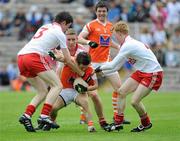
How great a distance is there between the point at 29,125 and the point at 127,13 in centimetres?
2415

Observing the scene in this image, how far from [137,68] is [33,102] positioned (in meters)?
2.30

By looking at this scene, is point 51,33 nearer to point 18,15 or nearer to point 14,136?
point 14,136

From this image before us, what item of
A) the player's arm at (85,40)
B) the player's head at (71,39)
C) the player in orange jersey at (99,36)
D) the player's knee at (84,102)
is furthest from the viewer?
the player in orange jersey at (99,36)

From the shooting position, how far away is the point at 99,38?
19.7 meters

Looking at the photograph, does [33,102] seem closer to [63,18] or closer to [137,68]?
[63,18]

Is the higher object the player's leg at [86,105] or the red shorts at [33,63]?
the red shorts at [33,63]

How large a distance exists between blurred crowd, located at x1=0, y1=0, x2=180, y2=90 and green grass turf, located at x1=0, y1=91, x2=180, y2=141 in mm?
9783

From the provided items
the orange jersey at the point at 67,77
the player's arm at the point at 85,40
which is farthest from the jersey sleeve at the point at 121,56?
the player's arm at the point at 85,40

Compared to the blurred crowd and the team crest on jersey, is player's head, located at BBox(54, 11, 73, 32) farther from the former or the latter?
the blurred crowd

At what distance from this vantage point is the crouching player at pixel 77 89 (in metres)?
16.7

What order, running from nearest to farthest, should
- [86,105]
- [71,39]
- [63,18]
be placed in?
1. [63,18]
2. [86,105]
3. [71,39]

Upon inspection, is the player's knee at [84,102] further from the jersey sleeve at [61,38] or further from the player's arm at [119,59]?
the jersey sleeve at [61,38]

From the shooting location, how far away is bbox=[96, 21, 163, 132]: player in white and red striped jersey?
16562 mm

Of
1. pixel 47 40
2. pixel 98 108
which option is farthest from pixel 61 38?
pixel 98 108
